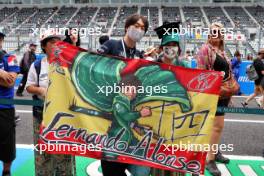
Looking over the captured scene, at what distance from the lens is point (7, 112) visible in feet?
12.0

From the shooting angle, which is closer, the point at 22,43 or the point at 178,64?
the point at 178,64

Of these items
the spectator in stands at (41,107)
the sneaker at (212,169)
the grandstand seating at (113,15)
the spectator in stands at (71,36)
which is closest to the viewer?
the spectator in stands at (41,107)

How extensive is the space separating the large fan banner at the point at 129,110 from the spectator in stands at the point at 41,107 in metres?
0.43

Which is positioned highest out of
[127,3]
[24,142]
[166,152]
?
[127,3]

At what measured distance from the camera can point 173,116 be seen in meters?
2.69

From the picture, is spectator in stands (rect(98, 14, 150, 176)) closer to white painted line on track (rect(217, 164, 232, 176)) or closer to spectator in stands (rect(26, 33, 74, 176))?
spectator in stands (rect(26, 33, 74, 176))

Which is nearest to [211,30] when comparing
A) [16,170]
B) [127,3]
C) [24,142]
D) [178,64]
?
[178,64]

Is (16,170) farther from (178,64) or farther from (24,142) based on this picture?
(178,64)

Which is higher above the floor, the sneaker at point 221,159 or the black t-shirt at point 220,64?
the black t-shirt at point 220,64

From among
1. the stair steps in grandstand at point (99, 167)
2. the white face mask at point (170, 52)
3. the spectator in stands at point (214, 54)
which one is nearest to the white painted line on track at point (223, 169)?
the stair steps in grandstand at point (99, 167)

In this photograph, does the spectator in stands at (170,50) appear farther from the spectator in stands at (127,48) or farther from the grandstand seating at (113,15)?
the grandstand seating at (113,15)

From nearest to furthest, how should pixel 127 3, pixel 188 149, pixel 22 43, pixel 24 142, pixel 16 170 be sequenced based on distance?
pixel 188 149 < pixel 16 170 < pixel 24 142 < pixel 22 43 < pixel 127 3

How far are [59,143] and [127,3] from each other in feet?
160

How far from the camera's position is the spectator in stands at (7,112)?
11.5ft
